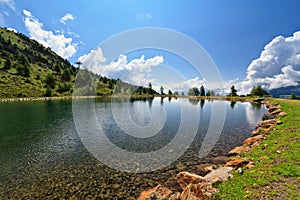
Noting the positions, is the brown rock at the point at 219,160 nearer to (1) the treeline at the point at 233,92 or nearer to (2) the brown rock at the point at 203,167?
(2) the brown rock at the point at 203,167

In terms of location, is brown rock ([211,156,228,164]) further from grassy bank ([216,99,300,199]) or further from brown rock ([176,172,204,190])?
brown rock ([176,172,204,190])

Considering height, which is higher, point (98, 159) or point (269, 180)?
point (269, 180)

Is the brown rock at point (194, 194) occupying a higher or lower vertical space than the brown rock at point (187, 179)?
higher

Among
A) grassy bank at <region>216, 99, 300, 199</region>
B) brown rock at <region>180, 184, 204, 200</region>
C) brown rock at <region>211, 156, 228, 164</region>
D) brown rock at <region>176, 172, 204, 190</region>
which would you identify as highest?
grassy bank at <region>216, 99, 300, 199</region>

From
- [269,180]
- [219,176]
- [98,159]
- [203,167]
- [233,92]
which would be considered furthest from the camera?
[233,92]

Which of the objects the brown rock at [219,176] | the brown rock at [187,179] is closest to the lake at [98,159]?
the brown rock at [187,179]

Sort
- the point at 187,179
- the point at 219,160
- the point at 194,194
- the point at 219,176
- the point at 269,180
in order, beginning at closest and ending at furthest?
the point at 194,194 < the point at 269,180 < the point at 219,176 < the point at 187,179 < the point at 219,160

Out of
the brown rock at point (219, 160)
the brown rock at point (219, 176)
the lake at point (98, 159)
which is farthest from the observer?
the brown rock at point (219, 160)

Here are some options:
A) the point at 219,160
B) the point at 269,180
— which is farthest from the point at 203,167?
the point at 269,180

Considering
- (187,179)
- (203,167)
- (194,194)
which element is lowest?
(203,167)

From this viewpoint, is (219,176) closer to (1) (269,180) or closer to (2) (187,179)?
(2) (187,179)

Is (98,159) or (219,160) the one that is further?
(98,159)

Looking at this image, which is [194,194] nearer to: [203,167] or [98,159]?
[203,167]

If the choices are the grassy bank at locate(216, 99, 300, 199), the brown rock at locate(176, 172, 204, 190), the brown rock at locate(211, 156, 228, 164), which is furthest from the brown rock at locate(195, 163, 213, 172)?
the grassy bank at locate(216, 99, 300, 199)
